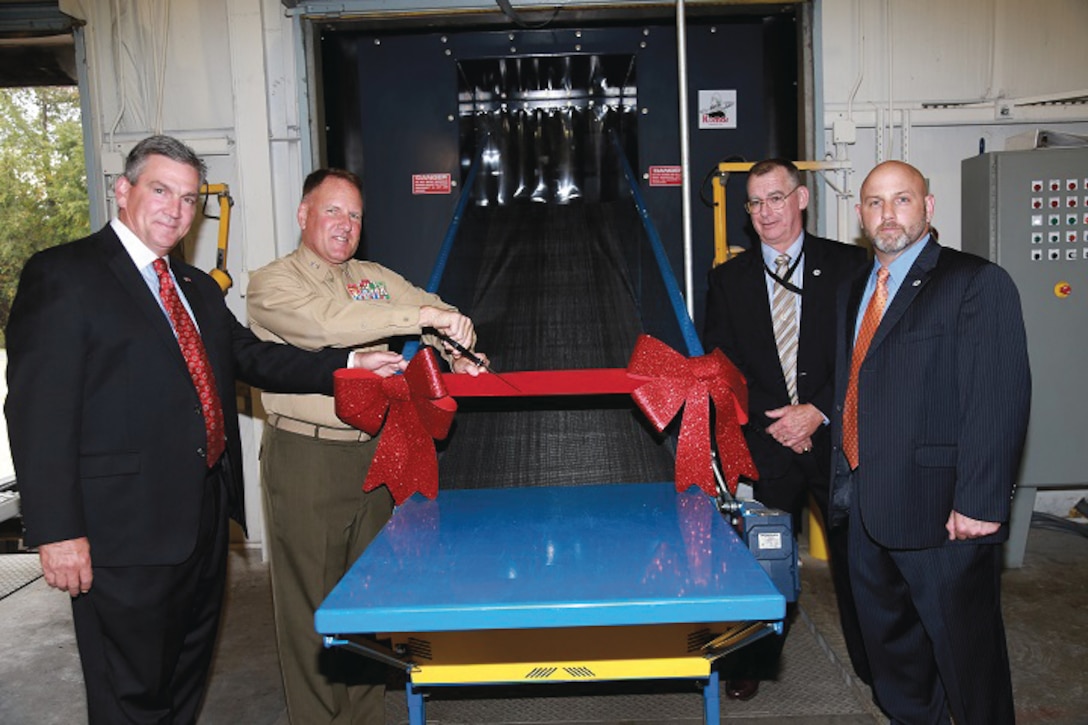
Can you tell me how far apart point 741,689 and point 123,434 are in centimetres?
204

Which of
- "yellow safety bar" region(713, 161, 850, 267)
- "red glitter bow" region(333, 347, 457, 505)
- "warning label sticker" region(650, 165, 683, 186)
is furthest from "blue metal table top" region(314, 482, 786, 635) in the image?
"warning label sticker" region(650, 165, 683, 186)

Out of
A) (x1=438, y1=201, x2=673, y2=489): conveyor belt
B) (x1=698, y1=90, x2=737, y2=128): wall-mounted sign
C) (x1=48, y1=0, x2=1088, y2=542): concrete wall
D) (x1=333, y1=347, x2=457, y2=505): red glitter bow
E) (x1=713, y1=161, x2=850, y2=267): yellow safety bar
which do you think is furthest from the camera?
(x1=698, y1=90, x2=737, y2=128): wall-mounted sign

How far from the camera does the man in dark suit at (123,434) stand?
1.94 m

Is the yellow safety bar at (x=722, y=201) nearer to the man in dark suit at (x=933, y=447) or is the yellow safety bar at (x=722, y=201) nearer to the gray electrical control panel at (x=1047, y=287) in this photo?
the gray electrical control panel at (x=1047, y=287)

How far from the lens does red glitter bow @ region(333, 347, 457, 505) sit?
2066 mm

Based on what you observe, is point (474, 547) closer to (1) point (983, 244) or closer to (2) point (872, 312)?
(2) point (872, 312)

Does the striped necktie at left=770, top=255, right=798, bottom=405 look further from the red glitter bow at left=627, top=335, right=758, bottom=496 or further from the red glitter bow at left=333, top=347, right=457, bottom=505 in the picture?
the red glitter bow at left=333, top=347, right=457, bottom=505

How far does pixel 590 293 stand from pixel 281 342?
5.61 feet

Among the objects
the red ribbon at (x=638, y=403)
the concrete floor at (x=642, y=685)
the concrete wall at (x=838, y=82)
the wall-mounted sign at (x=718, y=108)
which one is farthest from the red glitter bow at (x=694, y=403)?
the wall-mounted sign at (x=718, y=108)

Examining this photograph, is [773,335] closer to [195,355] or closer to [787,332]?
[787,332]

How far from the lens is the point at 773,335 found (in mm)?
2912

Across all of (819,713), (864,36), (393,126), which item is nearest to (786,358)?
(819,713)

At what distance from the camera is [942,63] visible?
4.46 meters

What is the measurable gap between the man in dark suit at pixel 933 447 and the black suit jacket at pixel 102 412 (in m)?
1.62
